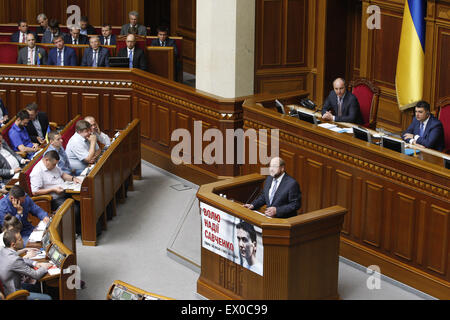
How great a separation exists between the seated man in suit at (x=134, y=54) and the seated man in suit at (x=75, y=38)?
1.50 metres

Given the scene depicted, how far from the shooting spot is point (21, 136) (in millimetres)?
11398

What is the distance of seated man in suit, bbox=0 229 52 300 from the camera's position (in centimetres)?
744

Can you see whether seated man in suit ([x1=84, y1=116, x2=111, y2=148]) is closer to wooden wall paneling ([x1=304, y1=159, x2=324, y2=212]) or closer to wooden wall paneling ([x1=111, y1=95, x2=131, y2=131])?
wooden wall paneling ([x1=111, y1=95, x2=131, y2=131])

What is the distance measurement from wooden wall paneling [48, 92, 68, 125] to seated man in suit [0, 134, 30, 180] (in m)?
1.86

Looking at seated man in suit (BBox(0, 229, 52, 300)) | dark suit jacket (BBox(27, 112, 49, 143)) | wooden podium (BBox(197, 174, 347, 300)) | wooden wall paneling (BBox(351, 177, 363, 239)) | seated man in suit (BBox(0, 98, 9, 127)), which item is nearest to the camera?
seated man in suit (BBox(0, 229, 52, 300))

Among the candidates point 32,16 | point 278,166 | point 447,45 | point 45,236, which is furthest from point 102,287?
point 32,16

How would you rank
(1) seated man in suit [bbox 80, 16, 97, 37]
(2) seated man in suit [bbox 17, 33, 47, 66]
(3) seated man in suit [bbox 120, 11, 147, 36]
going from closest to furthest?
(2) seated man in suit [bbox 17, 33, 47, 66]
(3) seated man in suit [bbox 120, 11, 147, 36]
(1) seated man in suit [bbox 80, 16, 97, 37]

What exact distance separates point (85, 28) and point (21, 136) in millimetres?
4429

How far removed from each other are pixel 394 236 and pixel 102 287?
3.01 metres

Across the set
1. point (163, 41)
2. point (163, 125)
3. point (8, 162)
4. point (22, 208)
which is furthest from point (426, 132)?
point (163, 41)

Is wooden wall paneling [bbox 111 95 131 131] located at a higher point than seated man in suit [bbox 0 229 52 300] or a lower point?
higher

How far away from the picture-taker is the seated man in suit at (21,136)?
11.3 metres

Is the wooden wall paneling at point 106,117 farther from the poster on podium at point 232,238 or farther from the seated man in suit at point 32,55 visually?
the poster on podium at point 232,238

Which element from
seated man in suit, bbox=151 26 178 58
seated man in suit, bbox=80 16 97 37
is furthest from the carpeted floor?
seated man in suit, bbox=80 16 97 37
